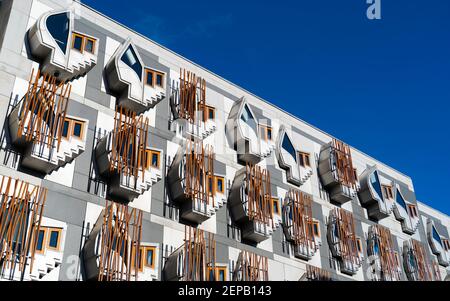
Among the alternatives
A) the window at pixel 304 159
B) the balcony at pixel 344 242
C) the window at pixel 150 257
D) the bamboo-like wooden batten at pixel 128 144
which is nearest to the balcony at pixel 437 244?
the balcony at pixel 344 242

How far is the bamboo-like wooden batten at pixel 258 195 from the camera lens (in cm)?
2683

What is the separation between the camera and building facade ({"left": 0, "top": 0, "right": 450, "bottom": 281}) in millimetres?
20188

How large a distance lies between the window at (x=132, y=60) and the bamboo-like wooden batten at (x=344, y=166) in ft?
49.0

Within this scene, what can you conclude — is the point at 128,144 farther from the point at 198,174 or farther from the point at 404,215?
the point at 404,215

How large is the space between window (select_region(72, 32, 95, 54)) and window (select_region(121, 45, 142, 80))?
1.59m

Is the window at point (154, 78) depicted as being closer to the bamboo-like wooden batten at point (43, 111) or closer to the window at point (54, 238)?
the bamboo-like wooden batten at point (43, 111)

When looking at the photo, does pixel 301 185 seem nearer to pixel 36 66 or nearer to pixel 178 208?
pixel 178 208

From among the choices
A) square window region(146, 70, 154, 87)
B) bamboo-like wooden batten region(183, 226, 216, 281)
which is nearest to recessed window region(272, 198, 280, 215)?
bamboo-like wooden batten region(183, 226, 216, 281)

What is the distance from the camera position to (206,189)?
25.3 metres

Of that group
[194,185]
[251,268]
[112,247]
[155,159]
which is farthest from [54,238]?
[251,268]

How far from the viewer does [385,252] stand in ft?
114

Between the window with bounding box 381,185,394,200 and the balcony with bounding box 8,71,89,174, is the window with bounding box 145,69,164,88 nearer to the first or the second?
the balcony with bounding box 8,71,89,174
